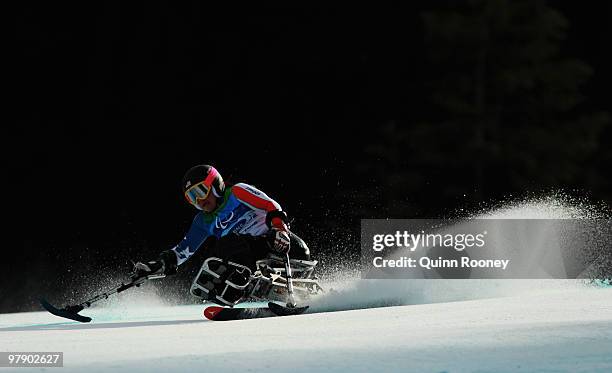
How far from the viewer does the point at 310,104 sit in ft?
75.0

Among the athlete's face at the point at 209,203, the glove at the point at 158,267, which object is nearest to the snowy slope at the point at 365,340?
the glove at the point at 158,267

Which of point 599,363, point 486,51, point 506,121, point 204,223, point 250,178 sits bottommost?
point 599,363

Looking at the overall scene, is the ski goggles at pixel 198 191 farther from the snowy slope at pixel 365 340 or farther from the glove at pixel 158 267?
the snowy slope at pixel 365 340

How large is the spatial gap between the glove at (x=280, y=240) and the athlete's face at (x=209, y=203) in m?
0.52

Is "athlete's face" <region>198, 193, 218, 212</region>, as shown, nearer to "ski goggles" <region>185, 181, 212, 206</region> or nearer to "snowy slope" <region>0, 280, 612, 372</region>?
"ski goggles" <region>185, 181, 212, 206</region>

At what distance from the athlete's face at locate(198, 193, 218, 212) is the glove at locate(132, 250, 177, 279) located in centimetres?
50

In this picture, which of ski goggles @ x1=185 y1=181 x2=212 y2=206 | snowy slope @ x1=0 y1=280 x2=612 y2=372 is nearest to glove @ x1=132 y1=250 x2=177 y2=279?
snowy slope @ x1=0 y1=280 x2=612 y2=372

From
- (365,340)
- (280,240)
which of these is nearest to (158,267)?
(280,240)

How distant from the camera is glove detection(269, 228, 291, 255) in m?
7.93

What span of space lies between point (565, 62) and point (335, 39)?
4.98 meters

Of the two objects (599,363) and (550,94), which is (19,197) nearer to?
(550,94)

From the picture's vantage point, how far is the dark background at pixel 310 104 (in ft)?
67.3

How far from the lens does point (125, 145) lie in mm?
21328

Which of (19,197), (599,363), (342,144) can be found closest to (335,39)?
(342,144)
